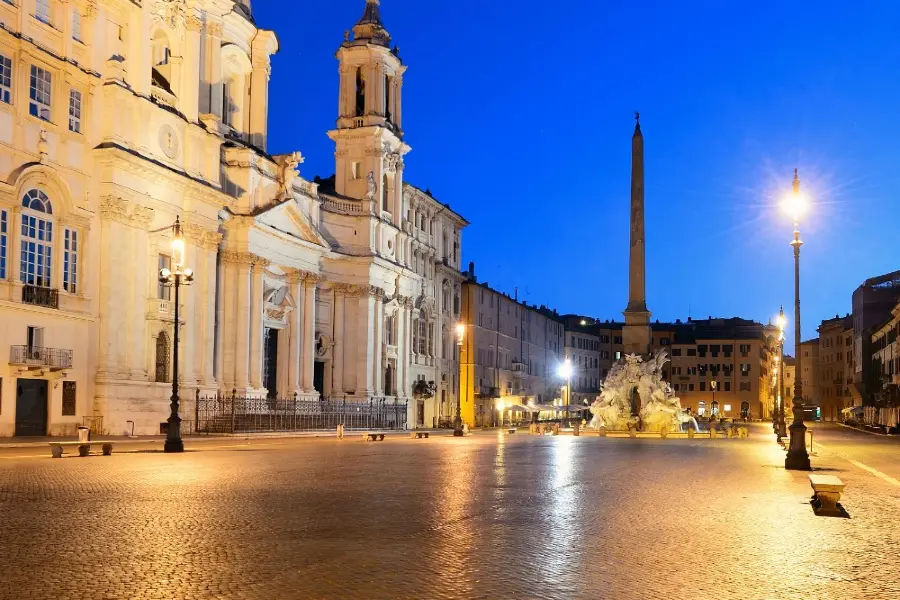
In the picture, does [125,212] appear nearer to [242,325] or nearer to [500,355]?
[242,325]

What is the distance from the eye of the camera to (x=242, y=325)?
50.7 m

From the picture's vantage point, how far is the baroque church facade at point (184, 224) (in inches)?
1389

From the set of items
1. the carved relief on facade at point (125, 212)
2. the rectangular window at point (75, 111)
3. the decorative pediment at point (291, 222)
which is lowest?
the carved relief on facade at point (125, 212)

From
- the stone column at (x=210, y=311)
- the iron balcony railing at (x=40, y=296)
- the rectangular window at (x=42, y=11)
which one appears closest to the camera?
the iron balcony railing at (x=40, y=296)

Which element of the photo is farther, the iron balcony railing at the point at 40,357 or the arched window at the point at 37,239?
the arched window at the point at 37,239

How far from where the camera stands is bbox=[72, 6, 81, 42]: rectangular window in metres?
37.5

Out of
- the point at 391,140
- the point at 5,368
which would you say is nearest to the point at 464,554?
the point at 5,368

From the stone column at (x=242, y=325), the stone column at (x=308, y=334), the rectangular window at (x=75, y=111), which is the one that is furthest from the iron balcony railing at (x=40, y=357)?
the stone column at (x=308, y=334)

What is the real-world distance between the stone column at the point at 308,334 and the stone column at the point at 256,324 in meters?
5.67

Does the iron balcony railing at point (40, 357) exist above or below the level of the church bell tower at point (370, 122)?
below

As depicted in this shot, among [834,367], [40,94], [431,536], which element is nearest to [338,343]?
[40,94]

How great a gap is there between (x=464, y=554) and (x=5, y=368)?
94.0 feet

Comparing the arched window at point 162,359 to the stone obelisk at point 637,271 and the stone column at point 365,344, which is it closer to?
the stone column at point 365,344

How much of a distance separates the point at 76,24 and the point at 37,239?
9.01 m
